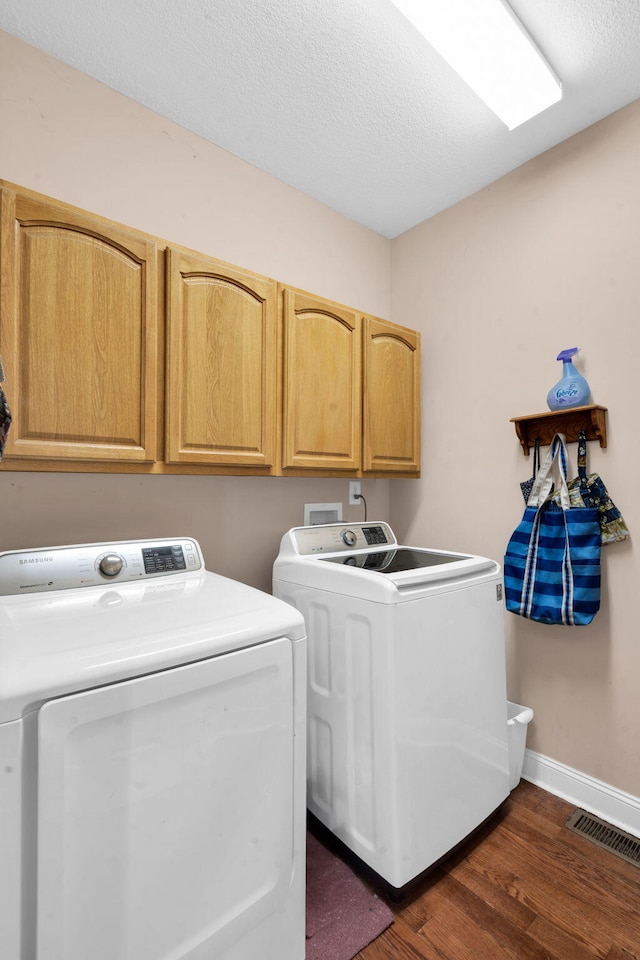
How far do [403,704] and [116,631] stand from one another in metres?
0.86

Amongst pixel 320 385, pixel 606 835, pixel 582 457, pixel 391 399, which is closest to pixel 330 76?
pixel 320 385

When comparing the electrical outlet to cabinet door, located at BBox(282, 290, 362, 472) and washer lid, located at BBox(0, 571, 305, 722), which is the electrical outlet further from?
washer lid, located at BBox(0, 571, 305, 722)

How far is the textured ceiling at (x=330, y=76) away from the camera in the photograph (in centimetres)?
145

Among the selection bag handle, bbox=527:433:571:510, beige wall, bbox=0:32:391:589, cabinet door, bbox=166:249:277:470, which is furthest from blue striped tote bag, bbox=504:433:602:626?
cabinet door, bbox=166:249:277:470

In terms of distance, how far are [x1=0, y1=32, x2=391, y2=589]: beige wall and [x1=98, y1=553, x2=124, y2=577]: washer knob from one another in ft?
0.89

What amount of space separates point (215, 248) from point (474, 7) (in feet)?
3.81

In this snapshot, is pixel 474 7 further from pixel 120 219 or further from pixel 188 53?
pixel 120 219

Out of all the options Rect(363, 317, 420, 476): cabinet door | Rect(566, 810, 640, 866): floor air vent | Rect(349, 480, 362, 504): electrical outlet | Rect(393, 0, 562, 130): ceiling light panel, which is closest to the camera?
Rect(393, 0, 562, 130): ceiling light panel

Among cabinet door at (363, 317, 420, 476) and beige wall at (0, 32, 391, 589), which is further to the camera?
cabinet door at (363, 317, 420, 476)

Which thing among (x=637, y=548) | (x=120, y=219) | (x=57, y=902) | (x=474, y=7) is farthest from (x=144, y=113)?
(x=637, y=548)

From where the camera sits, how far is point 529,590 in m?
1.91

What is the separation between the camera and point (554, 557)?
1.85 metres

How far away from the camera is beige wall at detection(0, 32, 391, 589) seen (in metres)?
1.55

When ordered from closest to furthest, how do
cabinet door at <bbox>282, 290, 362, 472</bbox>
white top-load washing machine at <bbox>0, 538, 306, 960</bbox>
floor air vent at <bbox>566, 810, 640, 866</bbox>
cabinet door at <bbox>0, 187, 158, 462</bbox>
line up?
1. white top-load washing machine at <bbox>0, 538, 306, 960</bbox>
2. cabinet door at <bbox>0, 187, 158, 462</bbox>
3. floor air vent at <bbox>566, 810, 640, 866</bbox>
4. cabinet door at <bbox>282, 290, 362, 472</bbox>
